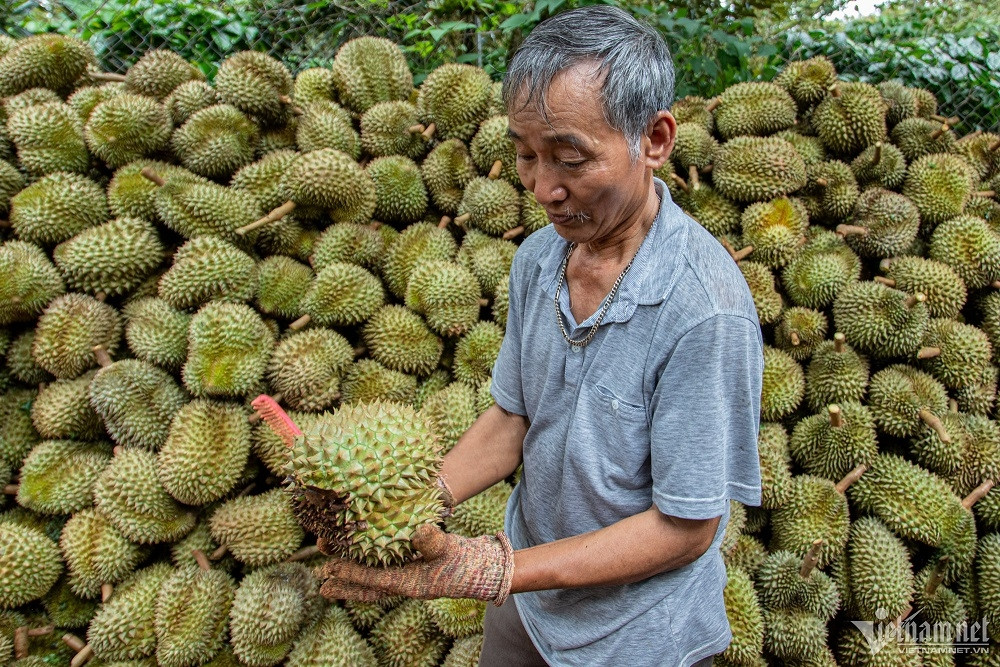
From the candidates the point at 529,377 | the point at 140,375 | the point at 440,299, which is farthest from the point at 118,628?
the point at 529,377

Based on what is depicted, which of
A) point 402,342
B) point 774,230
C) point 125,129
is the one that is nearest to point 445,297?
point 402,342

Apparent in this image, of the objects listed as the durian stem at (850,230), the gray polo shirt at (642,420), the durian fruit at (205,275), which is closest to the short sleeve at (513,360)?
the gray polo shirt at (642,420)

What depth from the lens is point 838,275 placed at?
3.04 meters

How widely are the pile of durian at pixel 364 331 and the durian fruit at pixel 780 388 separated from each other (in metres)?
0.01

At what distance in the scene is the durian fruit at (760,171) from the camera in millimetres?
3213

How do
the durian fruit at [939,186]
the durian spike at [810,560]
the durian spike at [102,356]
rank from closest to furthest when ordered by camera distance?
1. the durian spike at [810,560]
2. the durian spike at [102,356]
3. the durian fruit at [939,186]

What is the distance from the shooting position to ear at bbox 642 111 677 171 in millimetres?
1244

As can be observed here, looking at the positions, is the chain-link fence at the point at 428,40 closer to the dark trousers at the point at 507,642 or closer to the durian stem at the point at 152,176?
the durian stem at the point at 152,176

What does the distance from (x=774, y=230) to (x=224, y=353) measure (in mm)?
2548

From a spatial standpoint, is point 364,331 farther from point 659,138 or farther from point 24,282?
point 659,138

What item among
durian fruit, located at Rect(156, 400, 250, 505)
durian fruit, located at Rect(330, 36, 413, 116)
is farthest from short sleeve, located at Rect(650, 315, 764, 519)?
durian fruit, located at Rect(330, 36, 413, 116)

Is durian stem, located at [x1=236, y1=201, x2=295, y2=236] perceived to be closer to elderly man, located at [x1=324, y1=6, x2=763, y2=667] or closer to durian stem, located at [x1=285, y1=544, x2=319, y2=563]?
durian stem, located at [x1=285, y1=544, x2=319, y2=563]

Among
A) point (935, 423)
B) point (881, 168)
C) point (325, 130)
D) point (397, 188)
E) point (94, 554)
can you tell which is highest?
point (325, 130)

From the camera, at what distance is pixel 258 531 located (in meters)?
2.49
